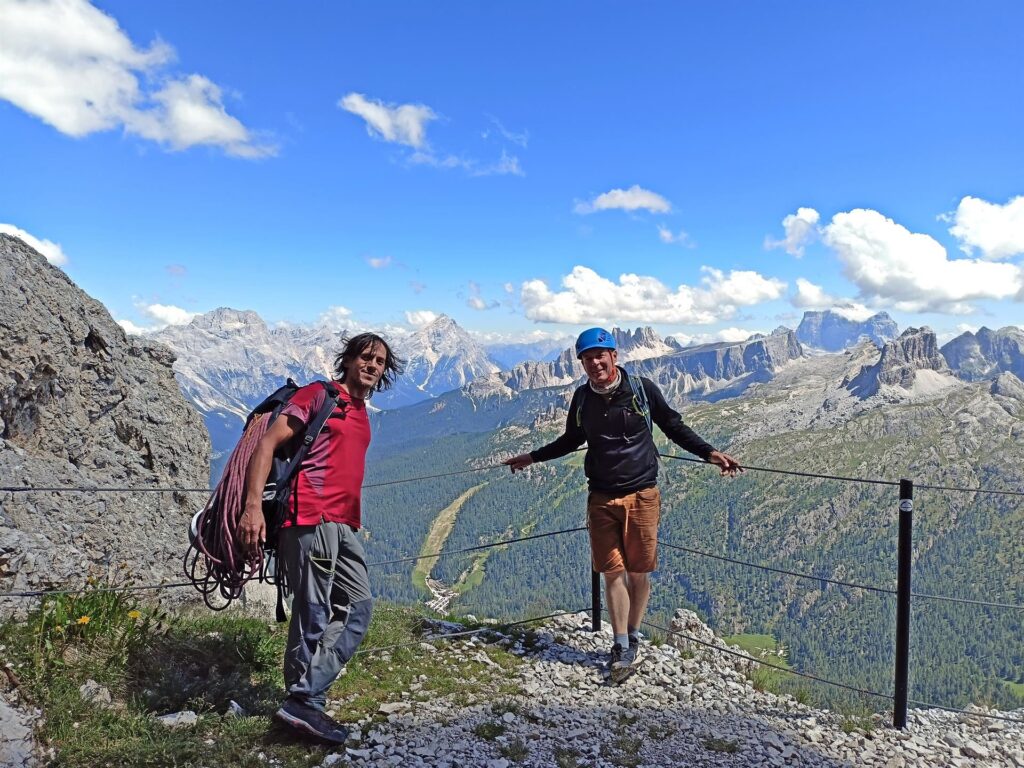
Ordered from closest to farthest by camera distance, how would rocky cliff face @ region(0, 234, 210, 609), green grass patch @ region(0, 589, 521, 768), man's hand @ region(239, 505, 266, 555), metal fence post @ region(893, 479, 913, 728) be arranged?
man's hand @ region(239, 505, 266, 555) → green grass patch @ region(0, 589, 521, 768) → metal fence post @ region(893, 479, 913, 728) → rocky cliff face @ region(0, 234, 210, 609)

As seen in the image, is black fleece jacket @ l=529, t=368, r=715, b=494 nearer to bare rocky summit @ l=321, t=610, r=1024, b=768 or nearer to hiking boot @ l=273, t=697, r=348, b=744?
bare rocky summit @ l=321, t=610, r=1024, b=768

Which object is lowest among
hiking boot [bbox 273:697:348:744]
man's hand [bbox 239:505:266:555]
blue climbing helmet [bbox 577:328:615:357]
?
hiking boot [bbox 273:697:348:744]

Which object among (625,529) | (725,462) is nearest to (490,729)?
(625,529)

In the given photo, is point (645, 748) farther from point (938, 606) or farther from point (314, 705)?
point (938, 606)

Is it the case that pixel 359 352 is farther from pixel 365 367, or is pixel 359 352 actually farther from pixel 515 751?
pixel 515 751

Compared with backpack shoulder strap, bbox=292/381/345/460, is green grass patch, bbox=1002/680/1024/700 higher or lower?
lower

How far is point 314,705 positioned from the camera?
5410mm

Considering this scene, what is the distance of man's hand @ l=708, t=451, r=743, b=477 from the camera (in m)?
7.18

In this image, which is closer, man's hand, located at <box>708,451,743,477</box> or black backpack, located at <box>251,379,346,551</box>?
black backpack, located at <box>251,379,346,551</box>

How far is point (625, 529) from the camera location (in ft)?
23.6

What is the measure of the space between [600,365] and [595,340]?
267 mm

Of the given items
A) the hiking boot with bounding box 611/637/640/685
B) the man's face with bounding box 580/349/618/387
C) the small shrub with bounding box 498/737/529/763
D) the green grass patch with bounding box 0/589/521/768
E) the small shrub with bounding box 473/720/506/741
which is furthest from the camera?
the hiking boot with bounding box 611/637/640/685

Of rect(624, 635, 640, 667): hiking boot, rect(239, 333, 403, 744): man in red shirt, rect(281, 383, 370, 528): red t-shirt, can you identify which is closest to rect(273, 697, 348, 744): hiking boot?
rect(239, 333, 403, 744): man in red shirt

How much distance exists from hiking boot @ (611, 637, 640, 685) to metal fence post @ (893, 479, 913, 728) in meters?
2.70
